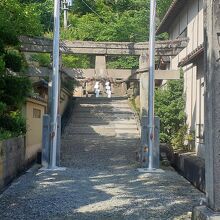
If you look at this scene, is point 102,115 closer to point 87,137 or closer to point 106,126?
point 106,126

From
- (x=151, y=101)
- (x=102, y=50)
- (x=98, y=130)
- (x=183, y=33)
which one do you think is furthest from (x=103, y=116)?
(x=151, y=101)

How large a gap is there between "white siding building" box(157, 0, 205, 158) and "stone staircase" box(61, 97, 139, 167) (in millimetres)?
3162

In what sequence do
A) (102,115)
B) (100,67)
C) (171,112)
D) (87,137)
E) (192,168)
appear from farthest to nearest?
(102,115), (87,137), (171,112), (100,67), (192,168)

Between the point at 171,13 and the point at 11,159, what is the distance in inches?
501

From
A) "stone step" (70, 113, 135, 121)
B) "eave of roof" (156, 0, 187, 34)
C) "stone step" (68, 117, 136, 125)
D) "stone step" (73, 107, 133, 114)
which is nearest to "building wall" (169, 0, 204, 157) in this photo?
"eave of roof" (156, 0, 187, 34)

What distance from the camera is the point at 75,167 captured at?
15281 millimetres

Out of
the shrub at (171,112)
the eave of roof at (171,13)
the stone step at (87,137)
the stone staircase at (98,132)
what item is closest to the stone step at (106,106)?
the stone staircase at (98,132)

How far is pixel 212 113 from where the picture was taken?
6.13m

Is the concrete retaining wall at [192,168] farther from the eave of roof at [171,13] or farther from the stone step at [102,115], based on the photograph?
the stone step at [102,115]

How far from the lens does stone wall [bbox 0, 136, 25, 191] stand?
36.9 feet

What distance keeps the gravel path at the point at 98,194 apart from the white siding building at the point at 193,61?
2.98 m

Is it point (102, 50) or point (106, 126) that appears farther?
point (106, 126)

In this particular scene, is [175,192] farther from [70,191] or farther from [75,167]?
[75,167]

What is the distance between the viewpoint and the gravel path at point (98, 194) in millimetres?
8116
